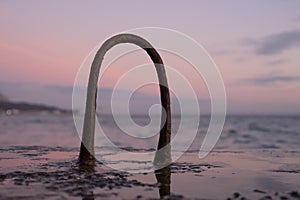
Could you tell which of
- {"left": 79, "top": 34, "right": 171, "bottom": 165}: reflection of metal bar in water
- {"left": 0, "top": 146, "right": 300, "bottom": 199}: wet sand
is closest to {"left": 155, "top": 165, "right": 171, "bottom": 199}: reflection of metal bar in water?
{"left": 0, "top": 146, "right": 300, "bottom": 199}: wet sand

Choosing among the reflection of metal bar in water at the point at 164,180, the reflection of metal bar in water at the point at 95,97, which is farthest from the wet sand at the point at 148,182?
the reflection of metal bar in water at the point at 95,97

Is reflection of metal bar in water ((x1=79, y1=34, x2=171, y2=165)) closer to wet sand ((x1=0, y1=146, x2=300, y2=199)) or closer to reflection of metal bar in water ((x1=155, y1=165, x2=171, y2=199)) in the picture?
wet sand ((x1=0, y1=146, x2=300, y2=199))

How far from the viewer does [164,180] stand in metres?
7.23

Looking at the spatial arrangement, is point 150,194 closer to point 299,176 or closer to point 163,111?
point 163,111

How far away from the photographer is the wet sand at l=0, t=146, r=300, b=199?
19.4ft

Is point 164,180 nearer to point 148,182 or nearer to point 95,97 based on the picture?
point 148,182

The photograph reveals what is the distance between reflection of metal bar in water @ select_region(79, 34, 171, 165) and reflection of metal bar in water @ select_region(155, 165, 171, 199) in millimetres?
711

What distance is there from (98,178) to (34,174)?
128 centimetres

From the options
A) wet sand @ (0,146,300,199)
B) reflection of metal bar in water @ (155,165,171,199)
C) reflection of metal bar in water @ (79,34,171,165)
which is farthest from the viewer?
reflection of metal bar in water @ (79,34,171,165)

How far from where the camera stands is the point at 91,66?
8.23 meters

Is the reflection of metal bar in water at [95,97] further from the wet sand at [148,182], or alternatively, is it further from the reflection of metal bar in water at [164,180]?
the reflection of metal bar in water at [164,180]

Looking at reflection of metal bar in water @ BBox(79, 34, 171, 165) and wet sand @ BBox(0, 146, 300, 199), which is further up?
reflection of metal bar in water @ BBox(79, 34, 171, 165)

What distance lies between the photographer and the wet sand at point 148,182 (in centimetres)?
592

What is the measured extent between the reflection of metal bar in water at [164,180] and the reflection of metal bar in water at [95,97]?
71cm
